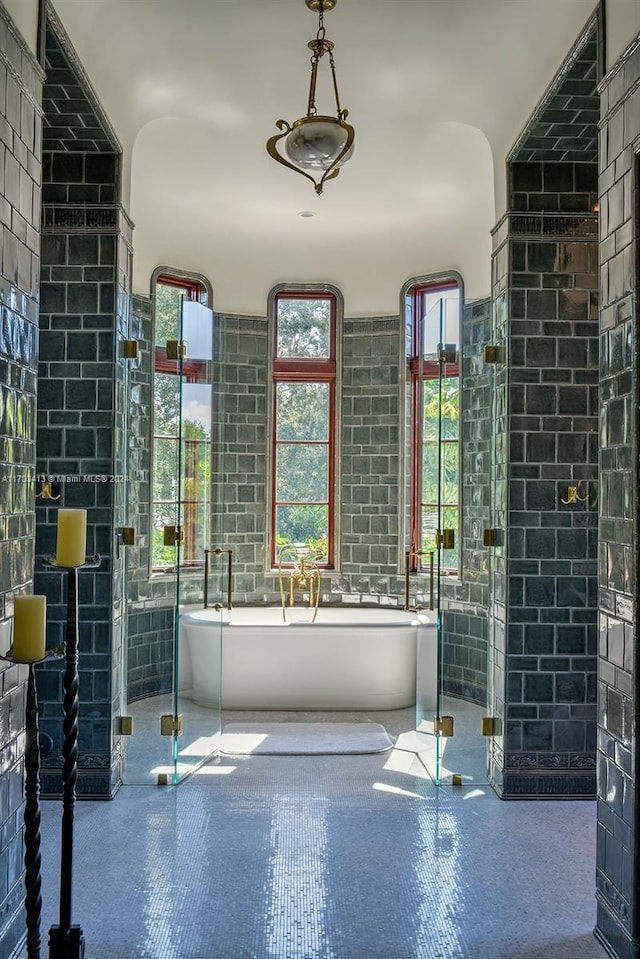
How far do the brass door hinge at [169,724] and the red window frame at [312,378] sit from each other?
253cm

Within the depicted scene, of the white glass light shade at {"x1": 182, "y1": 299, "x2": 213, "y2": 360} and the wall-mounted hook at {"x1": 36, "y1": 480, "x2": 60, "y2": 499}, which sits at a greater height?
the white glass light shade at {"x1": 182, "y1": 299, "x2": 213, "y2": 360}

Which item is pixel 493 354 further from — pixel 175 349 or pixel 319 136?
pixel 175 349

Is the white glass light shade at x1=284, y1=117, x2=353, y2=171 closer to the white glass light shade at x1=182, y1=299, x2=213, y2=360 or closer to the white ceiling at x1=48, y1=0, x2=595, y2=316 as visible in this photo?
the white ceiling at x1=48, y1=0, x2=595, y2=316

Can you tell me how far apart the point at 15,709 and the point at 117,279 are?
2.13 meters

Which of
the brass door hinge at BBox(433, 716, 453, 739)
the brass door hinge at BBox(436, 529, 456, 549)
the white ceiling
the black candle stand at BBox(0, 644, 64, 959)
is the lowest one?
the brass door hinge at BBox(433, 716, 453, 739)

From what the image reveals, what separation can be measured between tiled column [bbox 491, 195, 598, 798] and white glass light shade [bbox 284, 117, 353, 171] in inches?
44.2

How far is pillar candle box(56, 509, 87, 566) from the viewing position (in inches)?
90.7

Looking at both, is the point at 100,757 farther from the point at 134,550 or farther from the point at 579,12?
the point at 579,12

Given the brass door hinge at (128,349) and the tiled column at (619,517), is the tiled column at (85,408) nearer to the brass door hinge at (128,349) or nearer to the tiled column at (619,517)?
the brass door hinge at (128,349)

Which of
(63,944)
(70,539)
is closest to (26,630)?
(70,539)

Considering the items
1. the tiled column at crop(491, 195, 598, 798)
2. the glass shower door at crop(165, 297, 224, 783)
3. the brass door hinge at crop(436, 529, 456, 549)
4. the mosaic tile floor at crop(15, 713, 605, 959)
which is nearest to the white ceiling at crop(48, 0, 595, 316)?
the tiled column at crop(491, 195, 598, 798)

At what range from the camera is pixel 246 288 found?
6.38 metres

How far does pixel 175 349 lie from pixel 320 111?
4.49ft

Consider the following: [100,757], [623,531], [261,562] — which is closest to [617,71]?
[623,531]
